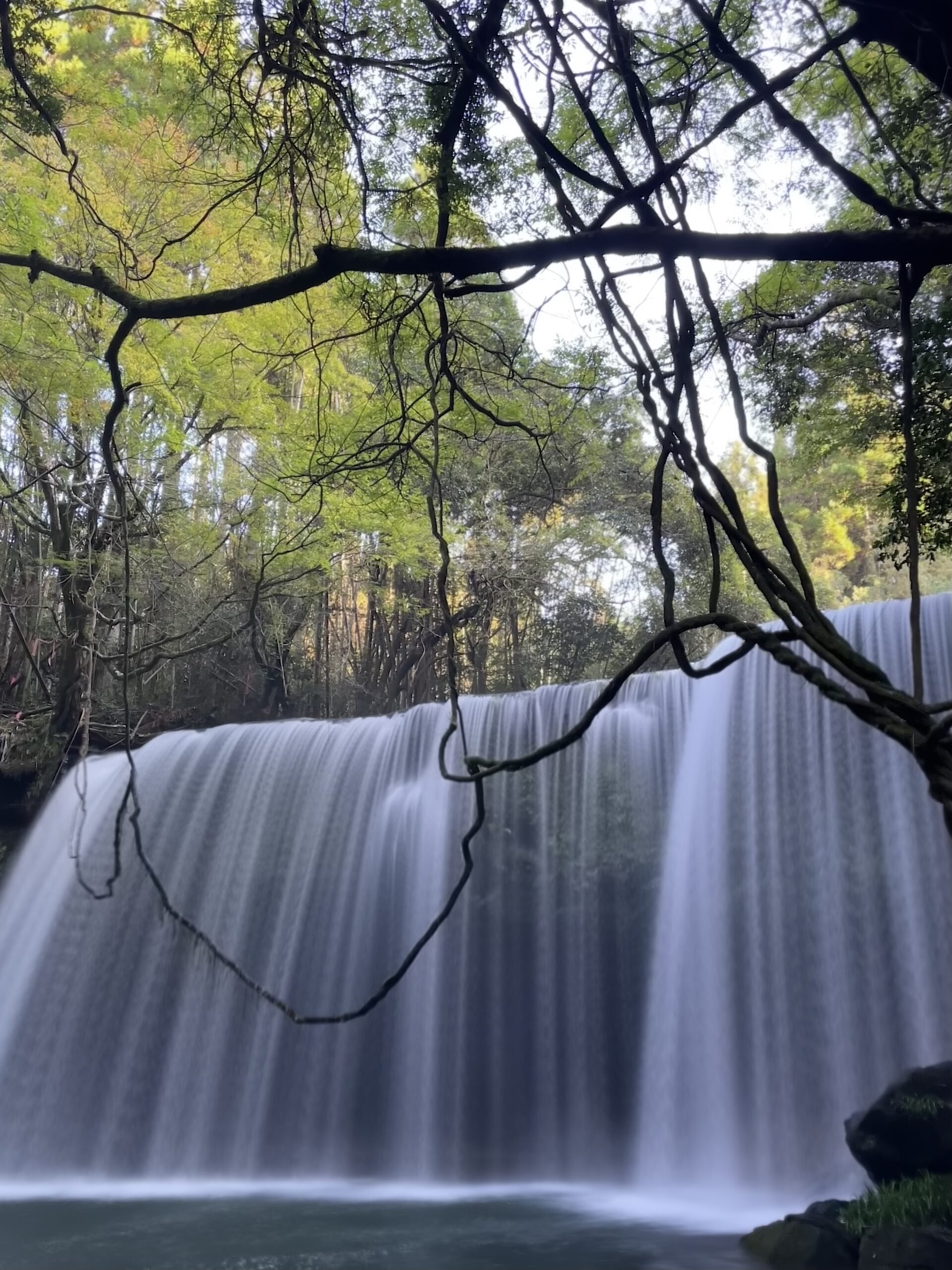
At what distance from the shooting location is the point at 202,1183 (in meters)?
6.55

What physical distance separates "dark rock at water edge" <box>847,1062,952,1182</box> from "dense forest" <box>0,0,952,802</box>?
2353 millimetres

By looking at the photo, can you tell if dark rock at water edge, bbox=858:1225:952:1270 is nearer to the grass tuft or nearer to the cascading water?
the grass tuft

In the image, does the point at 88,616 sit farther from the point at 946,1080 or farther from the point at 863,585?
the point at 863,585

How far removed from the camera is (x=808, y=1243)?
4.01 metres

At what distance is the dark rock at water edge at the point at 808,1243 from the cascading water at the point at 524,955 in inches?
52.4

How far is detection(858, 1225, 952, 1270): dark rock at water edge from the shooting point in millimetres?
3650

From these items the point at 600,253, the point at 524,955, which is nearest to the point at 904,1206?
the point at 524,955

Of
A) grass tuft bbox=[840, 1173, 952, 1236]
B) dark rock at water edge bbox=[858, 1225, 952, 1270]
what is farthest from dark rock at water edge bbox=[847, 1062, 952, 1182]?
dark rock at water edge bbox=[858, 1225, 952, 1270]

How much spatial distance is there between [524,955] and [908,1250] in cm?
367

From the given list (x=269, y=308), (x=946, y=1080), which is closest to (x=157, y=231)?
(x=269, y=308)

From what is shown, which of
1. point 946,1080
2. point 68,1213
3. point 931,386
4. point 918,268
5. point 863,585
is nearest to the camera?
point 918,268

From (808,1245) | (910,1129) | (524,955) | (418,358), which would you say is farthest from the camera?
(418,358)

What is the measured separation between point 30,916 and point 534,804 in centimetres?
472

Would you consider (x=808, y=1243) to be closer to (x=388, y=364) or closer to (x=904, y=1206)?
(x=904, y=1206)
